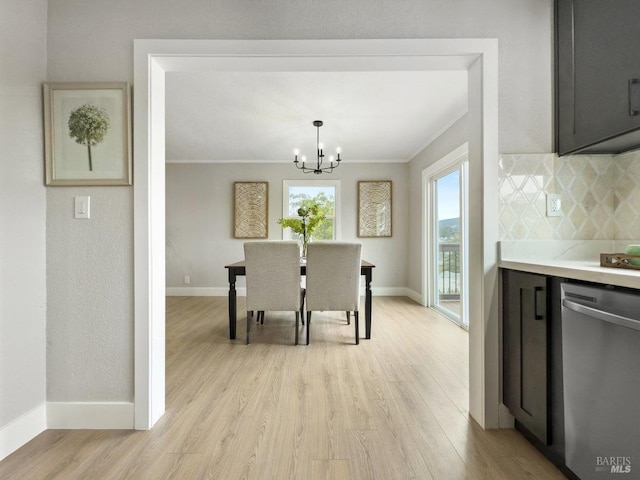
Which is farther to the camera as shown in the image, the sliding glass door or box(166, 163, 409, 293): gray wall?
box(166, 163, 409, 293): gray wall

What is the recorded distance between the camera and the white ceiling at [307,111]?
9.71ft

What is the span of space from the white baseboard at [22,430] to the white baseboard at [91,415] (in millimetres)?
37

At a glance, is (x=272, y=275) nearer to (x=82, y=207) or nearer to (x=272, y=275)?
(x=272, y=275)

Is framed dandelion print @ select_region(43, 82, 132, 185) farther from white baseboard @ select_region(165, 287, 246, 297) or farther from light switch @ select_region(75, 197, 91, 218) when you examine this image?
white baseboard @ select_region(165, 287, 246, 297)

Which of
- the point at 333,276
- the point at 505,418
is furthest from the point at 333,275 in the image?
the point at 505,418

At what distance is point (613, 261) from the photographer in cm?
132

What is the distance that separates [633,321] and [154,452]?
192cm

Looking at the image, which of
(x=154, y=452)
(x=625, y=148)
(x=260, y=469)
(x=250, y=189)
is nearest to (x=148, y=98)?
(x=154, y=452)

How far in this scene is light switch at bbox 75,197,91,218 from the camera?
1.77m

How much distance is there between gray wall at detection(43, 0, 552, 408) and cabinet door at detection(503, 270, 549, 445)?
1.14 metres

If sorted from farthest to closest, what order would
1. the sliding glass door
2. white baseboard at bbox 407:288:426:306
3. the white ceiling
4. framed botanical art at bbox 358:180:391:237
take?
framed botanical art at bbox 358:180:391:237 < white baseboard at bbox 407:288:426:306 < the sliding glass door < the white ceiling

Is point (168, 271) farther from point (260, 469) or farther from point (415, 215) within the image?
point (260, 469)

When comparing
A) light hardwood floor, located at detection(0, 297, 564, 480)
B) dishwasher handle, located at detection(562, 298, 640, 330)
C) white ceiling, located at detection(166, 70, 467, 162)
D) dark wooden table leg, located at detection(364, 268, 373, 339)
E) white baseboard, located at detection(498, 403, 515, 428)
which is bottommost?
light hardwood floor, located at detection(0, 297, 564, 480)

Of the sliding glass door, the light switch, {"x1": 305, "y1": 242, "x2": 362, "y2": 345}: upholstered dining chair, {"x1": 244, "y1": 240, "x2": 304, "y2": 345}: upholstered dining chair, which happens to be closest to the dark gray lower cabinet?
{"x1": 305, "y1": 242, "x2": 362, "y2": 345}: upholstered dining chair
